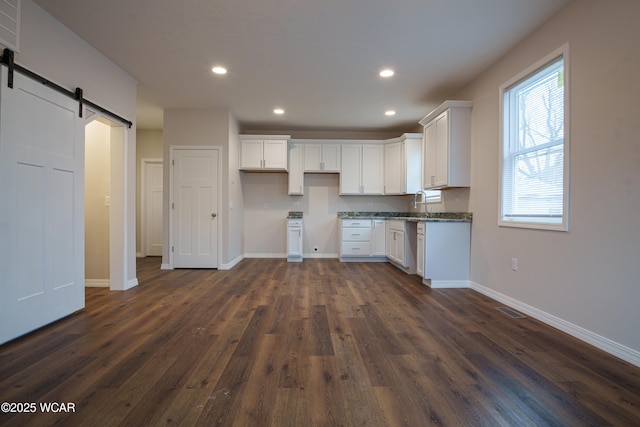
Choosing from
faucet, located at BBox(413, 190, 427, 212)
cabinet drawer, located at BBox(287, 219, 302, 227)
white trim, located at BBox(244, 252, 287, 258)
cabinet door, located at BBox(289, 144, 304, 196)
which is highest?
cabinet door, located at BBox(289, 144, 304, 196)

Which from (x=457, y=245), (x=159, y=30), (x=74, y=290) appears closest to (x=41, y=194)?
(x=74, y=290)

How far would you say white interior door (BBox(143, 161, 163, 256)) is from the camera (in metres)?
6.03

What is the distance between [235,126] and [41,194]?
10.7ft

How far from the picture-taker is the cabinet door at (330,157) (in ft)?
18.7

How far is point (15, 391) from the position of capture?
1.49 metres

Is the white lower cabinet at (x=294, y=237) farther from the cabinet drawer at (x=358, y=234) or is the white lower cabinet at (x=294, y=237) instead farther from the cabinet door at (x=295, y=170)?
the cabinet drawer at (x=358, y=234)

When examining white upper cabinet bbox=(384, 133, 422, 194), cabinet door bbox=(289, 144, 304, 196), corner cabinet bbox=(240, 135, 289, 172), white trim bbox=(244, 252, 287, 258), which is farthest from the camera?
white trim bbox=(244, 252, 287, 258)

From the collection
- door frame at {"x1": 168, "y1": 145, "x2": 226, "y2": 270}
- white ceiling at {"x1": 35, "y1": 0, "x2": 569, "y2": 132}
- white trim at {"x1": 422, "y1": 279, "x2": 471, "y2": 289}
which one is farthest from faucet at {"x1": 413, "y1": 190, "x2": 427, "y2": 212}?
door frame at {"x1": 168, "y1": 145, "x2": 226, "y2": 270}

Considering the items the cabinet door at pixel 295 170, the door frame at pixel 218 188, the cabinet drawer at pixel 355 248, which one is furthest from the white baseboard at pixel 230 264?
the cabinet drawer at pixel 355 248

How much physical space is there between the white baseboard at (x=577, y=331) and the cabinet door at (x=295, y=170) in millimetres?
3740

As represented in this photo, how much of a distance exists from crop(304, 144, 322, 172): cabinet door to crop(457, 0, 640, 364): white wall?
3.55 meters

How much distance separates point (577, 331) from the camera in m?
2.19

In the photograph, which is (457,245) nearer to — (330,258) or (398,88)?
(398,88)

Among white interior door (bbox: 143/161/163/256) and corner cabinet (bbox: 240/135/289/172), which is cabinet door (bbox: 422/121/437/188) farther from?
white interior door (bbox: 143/161/163/256)
